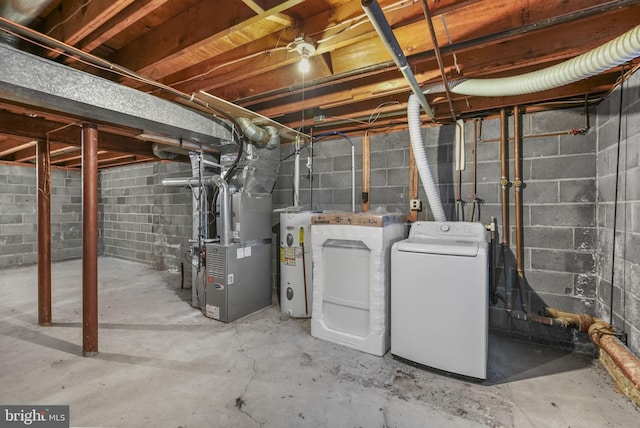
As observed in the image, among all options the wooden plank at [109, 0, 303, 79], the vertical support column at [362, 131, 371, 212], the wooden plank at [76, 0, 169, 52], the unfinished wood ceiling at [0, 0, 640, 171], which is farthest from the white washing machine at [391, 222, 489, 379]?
the wooden plank at [76, 0, 169, 52]

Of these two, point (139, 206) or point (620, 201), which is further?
point (139, 206)

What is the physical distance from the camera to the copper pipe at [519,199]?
2545 mm

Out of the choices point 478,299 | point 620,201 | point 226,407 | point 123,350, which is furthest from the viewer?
point 123,350

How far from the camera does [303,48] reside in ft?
5.66

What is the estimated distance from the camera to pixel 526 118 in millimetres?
2568

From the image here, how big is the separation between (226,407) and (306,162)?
2670mm

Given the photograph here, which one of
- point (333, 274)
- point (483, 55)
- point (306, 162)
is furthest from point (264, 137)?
point (483, 55)

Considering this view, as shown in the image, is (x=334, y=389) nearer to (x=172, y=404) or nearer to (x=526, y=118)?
(x=172, y=404)

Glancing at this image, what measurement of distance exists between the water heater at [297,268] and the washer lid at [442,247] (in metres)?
1.22

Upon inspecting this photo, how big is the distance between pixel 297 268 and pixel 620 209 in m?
2.63

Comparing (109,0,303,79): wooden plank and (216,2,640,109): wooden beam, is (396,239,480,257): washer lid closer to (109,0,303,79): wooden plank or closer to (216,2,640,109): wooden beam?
(216,2,640,109): wooden beam

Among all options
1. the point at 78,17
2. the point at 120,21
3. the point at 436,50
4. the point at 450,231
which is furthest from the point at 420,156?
the point at 78,17

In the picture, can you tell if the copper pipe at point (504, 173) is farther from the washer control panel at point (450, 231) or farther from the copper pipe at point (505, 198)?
the washer control panel at point (450, 231)

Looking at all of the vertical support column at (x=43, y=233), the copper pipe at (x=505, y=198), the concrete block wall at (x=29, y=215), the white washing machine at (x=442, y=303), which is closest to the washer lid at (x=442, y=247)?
the white washing machine at (x=442, y=303)
